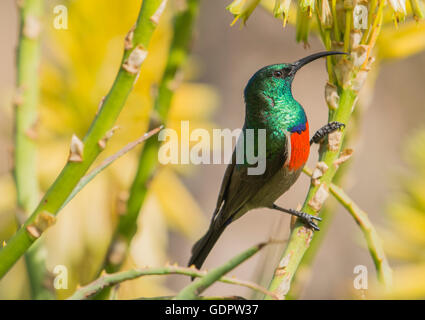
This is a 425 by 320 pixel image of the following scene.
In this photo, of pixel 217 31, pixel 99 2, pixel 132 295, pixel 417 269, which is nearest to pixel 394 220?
pixel 417 269

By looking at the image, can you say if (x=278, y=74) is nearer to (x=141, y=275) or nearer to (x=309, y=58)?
Result: (x=309, y=58)

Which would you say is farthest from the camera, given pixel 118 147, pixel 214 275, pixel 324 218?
pixel 118 147

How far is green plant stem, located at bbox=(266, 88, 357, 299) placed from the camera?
25cm

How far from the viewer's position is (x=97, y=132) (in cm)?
27

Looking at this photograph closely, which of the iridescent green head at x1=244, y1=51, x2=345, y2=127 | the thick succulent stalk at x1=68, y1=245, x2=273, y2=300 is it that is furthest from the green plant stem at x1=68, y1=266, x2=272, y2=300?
the iridescent green head at x1=244, y1=51, x2=345, y2=127

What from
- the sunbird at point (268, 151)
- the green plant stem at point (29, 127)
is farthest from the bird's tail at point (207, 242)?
the green plant stem at point (29, 127)

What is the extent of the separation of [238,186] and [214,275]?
4.0 inches

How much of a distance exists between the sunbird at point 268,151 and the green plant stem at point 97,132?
9 cm

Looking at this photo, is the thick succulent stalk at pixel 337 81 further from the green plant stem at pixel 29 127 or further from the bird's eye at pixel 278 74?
the green plant stem at pixel 29 127

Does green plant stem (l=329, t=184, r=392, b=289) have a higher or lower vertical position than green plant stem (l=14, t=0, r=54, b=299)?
lower

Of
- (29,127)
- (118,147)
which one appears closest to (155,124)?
(29,127)

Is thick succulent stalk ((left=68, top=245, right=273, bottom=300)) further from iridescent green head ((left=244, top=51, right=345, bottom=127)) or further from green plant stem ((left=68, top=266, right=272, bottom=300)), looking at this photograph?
iridescent green head ((left=244, top=51, right=345, bottom=127))

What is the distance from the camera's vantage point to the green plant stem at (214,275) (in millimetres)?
238

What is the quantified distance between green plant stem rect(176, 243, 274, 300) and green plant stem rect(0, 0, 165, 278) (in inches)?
2.9
